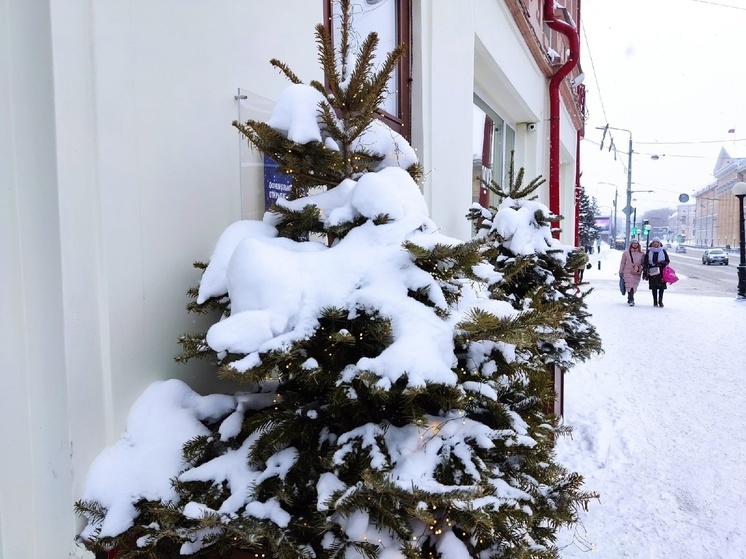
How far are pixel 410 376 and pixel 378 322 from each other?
21 cm

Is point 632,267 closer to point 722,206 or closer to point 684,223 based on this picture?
point 722,206

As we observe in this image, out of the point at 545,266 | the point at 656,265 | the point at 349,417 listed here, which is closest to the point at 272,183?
the point at 349,417

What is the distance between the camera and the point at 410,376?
52.6 inches

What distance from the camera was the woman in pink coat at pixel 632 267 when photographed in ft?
39.4

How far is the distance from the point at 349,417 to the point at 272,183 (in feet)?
4.45

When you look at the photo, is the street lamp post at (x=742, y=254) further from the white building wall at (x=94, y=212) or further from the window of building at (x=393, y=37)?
the white building wall at (x=94, y=212)

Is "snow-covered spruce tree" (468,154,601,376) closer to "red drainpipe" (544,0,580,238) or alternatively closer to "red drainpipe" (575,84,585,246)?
"red drainpipe" (544,0,580,238)

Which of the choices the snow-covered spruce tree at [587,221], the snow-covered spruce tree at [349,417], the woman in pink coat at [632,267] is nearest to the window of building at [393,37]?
the snow-covered spruce tree at [349,417]

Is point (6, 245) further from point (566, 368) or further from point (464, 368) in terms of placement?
point (566, 368)

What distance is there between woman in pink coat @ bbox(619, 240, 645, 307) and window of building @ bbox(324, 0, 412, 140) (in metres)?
9.97

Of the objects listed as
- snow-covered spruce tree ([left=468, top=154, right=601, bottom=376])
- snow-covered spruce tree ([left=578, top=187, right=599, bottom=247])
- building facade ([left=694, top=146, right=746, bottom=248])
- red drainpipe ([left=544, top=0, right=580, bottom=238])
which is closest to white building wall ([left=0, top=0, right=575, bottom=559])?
snow-covered spruce tree ([left=468, top=154, right=601, bottom=376])

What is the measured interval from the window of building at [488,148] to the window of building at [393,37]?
2657mm

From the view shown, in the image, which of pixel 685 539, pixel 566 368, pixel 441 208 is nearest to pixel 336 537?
pixel 685 539

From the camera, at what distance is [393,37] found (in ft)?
12.6
